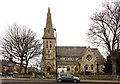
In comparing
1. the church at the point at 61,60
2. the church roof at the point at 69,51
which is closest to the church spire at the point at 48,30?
the church at the point at 61,60

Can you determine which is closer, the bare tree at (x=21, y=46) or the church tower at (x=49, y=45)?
the bare tree at (x=21, y=46)

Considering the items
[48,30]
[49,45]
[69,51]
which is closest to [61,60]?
[69,51]

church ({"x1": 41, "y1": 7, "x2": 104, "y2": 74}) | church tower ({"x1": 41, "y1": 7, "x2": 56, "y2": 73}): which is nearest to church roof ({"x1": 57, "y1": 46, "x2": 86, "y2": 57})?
church ({"x1": 41, "y1": 7, "x2": 104, "y2": 74})

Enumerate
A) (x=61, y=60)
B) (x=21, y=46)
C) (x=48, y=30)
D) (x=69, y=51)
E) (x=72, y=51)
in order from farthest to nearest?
(x=72, y=51) → (x=69, y=51) → (x=61, y=60) → (x=48, y=30) → (x=21, y=46)

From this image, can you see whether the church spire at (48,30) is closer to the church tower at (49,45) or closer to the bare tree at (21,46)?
the church tower at (49,45)

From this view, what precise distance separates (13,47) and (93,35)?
22.5 meters

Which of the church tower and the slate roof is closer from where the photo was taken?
the church tower

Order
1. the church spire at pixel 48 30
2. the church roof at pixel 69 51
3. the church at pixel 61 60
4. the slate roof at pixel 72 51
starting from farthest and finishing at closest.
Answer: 1. the church roof at pixel 69 51
2. the slate roof at pixel 72 51
3. the church spire at pixel 48 30
4. the church at pixel 61 60

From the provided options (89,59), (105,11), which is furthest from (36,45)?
(89,59)

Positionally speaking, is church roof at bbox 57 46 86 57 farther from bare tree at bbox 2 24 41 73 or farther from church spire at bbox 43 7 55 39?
bare tree at bbox 2 24 41 73

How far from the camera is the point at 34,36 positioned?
52.5m

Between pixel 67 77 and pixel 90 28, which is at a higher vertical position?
pixel 90 28

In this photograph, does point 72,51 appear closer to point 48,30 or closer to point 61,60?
point 61,60

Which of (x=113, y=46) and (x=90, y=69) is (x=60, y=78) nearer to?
(x=113, y=46)
